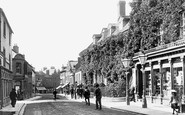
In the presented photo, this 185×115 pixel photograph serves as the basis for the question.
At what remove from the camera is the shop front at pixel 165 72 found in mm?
22859

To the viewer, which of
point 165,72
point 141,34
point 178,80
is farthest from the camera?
point 141,34

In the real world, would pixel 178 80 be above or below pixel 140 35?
below

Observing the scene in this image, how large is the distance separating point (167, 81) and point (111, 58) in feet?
44.2

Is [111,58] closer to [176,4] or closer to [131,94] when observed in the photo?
[131,94]

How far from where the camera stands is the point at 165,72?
26.1 meters

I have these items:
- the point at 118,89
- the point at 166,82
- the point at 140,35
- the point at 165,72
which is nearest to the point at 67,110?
the point at 166,82

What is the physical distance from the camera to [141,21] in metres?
30.5

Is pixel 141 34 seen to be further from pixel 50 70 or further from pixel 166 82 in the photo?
pixel 50 70

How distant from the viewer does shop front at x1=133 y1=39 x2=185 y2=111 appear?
22859mm

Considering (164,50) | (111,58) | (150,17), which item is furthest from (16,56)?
(164,50)

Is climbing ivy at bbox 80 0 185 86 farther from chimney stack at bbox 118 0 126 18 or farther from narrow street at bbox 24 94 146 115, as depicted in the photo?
narrow street at bbox 24 94 146 115

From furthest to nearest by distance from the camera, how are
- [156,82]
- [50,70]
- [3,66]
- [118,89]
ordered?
[50,70] → [118,89] → [156,82] → [3,66]

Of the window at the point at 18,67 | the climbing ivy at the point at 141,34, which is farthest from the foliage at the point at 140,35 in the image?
the window at the point at 18,67

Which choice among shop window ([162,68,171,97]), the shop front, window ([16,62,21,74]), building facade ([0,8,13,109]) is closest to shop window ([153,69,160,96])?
the shop front
